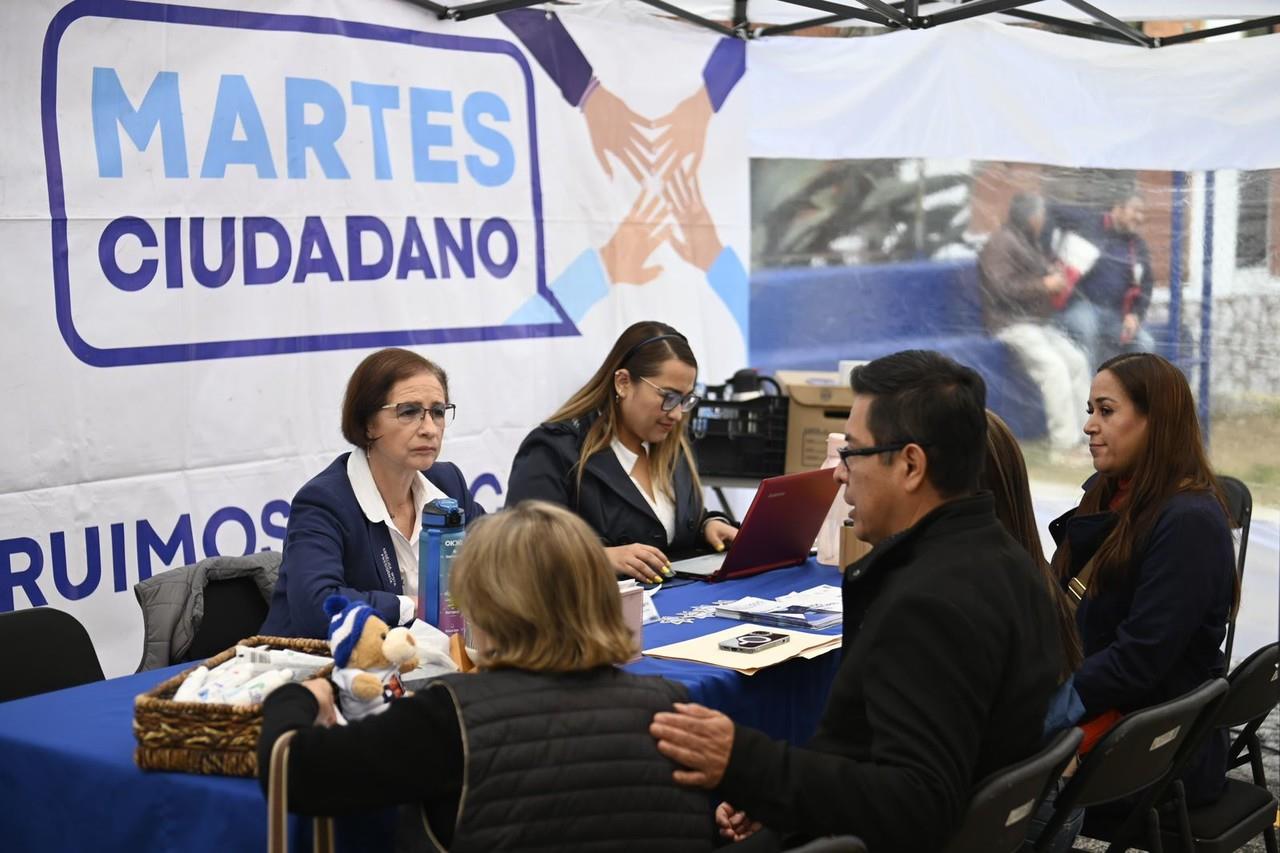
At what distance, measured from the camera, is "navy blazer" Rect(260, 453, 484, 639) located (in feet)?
9.25

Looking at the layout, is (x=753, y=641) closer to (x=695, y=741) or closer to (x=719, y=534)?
(x=695, y=741)

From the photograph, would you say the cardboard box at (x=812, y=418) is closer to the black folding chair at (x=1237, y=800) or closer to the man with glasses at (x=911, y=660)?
the black folding chair at (x=1237, y=800)

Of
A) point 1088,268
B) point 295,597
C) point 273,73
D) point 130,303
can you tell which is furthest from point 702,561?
point 1088,268

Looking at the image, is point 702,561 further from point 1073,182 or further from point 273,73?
point 1073,182

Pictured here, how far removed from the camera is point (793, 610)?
10.4ft

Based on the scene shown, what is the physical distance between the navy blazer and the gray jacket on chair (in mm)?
174

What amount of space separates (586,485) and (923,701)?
81.2 inches

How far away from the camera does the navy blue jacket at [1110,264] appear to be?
5738 millimetres

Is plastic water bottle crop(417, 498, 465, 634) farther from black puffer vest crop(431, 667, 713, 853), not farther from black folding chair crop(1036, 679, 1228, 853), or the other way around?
black folding chair crop(1036, 679, 1228, 853)

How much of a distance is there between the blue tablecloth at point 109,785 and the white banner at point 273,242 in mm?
1631

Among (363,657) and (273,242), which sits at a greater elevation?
(273,242)

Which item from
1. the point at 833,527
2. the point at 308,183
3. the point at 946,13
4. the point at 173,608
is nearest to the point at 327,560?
the point at 173,608

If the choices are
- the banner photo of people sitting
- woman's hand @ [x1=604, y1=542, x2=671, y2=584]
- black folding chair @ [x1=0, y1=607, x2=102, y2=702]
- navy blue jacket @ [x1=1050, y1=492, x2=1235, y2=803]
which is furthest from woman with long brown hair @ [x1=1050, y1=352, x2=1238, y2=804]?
the banner photo of people sitting

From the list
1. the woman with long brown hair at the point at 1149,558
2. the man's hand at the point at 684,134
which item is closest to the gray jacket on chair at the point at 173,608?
the woman with long brown hair at the point at 1149,558
